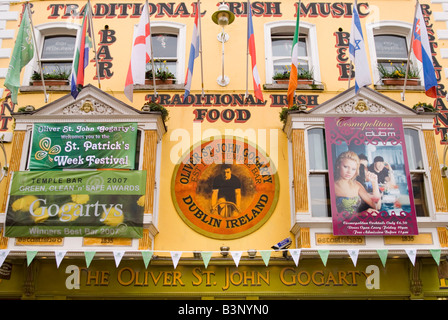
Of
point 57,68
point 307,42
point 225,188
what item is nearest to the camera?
point 225,188

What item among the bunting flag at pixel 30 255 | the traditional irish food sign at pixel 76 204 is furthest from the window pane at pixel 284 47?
the bunting flag at pixel 30 255

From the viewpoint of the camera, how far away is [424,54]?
1133 centimetres

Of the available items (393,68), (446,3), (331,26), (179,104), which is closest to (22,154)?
(179,104)

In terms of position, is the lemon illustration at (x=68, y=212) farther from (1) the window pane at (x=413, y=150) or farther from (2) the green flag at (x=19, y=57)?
(1) the window pane at (x=413, y=150)

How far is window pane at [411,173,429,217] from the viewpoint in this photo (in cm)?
1088

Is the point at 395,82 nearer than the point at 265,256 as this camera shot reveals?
No

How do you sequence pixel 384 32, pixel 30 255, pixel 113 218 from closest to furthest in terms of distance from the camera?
pixel 30 255 → pixel 113 218 → pixel 384 32

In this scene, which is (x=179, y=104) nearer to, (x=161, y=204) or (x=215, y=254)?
(x=161, y=204)

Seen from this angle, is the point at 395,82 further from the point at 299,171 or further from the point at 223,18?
the point at 223,18

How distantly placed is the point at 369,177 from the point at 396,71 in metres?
3.71

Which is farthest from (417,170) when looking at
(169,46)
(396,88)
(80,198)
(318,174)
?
(80,198)

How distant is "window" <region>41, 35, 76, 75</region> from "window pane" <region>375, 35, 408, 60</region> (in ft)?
28.9

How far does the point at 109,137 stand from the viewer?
1133cm

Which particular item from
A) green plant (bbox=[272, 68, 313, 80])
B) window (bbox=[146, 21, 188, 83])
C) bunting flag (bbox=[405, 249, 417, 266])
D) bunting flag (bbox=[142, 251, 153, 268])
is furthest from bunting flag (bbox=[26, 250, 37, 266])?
bunting flag (bbox=[405, 249, 417, 266])
